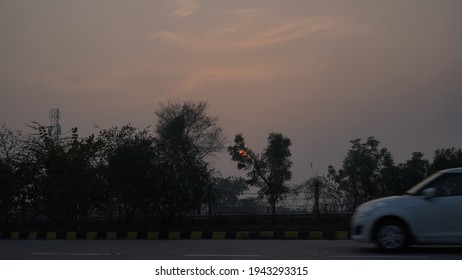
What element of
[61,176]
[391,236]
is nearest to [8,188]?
[61,176]

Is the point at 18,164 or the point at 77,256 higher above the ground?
the point at 18,164

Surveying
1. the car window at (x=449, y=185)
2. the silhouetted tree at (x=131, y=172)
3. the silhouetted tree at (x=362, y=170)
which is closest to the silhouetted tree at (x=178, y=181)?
the silhouetted tree at (x=131, y=172)

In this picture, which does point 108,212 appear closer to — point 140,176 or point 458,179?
point 140,176

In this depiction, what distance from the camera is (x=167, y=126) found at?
4147cm

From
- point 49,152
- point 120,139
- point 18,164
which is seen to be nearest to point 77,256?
point 120,139

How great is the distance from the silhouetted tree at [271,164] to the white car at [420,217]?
83.2ft

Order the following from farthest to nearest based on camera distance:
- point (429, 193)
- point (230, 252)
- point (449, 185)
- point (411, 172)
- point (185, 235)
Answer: point (411, 172) < point (185, 235) < point (230, 252) < point (449, 185) < point (429, 193)

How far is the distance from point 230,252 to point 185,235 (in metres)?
7.08

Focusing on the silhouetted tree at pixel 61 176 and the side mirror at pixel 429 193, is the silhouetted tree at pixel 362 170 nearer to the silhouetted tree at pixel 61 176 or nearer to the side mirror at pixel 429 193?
the silhouetted tree at pixel 61 176

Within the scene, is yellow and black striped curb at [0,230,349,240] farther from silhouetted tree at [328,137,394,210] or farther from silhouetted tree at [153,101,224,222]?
silhouetted tree at [328,137,394,210]

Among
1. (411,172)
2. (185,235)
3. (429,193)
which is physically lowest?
(185,235)

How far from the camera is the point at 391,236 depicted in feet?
36.9

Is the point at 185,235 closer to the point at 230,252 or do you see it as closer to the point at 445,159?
the point at 230,252
